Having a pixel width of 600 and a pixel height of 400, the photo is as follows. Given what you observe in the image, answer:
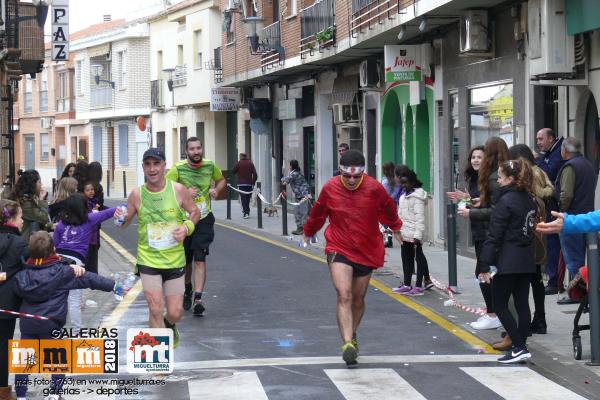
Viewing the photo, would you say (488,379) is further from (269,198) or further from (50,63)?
(50,63)

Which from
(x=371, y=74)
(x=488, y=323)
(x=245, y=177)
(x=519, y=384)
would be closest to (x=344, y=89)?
(x=371, y=74)

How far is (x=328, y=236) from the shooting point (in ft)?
35.0

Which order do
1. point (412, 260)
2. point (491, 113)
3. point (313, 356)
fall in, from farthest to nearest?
point (491, 113), point (412, 260), point (313, 356)

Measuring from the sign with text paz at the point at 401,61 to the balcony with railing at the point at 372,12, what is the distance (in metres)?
0.63

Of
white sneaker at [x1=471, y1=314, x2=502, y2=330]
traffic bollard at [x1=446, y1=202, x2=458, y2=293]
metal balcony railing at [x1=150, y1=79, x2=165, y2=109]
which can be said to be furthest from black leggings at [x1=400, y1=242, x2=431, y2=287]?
metal balcony railing at [x1=150, y1=79, x2=165, y2=109]

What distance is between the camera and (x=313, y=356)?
1062 centimetres

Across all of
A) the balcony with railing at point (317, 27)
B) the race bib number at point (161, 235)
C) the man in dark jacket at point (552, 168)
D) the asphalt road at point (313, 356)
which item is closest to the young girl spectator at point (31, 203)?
the asphalt road at point (313, 356)

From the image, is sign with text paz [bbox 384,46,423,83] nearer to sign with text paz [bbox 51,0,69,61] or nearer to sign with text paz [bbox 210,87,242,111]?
sign with text paz [bbox 51,0,69,61]

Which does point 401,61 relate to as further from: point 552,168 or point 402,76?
point 552,168

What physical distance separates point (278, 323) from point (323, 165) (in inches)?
786

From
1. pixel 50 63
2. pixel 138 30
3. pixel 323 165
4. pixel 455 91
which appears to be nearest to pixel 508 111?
pixel 455 91

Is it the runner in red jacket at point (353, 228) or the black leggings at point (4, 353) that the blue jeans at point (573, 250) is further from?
the black leggings at point (4, 353)

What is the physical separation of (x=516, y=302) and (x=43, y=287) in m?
4.08

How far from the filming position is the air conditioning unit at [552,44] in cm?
1525
